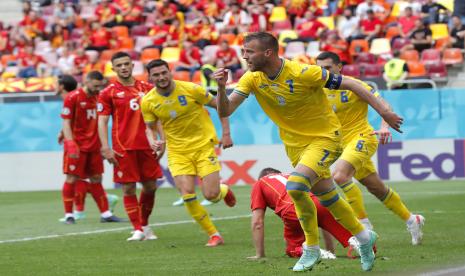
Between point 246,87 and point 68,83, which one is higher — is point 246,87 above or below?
above

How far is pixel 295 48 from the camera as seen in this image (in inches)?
1085

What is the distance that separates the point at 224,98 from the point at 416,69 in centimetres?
1658

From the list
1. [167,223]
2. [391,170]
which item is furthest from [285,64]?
[391,170]

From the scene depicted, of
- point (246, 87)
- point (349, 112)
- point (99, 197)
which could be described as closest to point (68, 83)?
point (99, 197)

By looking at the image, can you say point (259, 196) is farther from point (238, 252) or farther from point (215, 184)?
point (215, 184)

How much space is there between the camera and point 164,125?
13.1 metres

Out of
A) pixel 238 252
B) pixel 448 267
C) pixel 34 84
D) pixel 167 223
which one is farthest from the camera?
pixel 34 84

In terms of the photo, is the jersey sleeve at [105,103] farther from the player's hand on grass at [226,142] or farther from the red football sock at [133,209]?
the player's hand on grass at [226,142]

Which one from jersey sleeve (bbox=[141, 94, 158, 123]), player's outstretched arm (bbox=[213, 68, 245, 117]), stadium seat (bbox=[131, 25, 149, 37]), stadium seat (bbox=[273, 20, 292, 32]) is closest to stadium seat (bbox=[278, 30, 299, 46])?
stadium seat (bbox=[273, 20, 292, 32])

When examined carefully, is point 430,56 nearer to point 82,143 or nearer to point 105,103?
point 82,143

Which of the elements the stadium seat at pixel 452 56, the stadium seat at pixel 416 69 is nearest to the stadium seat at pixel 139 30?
the stadium seat at pixel 416 69

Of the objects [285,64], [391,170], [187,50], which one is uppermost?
[285,64]

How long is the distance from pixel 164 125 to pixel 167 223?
10.1ft

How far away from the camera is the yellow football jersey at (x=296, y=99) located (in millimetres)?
9414
